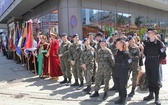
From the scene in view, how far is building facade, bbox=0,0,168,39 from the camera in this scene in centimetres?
1680

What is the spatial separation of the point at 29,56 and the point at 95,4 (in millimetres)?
8451

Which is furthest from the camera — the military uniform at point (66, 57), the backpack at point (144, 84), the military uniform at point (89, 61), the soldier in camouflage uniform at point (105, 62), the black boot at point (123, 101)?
the military uniform at point (66, 57)

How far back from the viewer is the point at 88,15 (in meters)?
17.9

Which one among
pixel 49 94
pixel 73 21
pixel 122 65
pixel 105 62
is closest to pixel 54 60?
pixel 49 94

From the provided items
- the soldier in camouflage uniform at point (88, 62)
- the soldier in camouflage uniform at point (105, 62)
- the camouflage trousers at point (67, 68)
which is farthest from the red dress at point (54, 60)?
the soldier in camouflage uniform at point (105, 62)

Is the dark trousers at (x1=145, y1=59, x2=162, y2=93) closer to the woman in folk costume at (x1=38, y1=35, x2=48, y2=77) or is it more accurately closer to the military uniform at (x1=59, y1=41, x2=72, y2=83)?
the military uniform at (x1=59, y1=41, x2=72, y2=83)

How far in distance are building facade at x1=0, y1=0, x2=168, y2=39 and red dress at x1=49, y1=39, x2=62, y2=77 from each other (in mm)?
4344

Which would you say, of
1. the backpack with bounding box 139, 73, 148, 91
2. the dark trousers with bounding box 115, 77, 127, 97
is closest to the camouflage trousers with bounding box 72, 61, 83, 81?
the backpack with bounding box 139, 73, 148, 91

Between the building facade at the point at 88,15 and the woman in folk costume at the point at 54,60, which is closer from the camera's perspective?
the woman in folk costume at the point at 54,60

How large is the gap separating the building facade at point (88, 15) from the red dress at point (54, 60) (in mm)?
4344

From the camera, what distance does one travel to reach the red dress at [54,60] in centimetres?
970

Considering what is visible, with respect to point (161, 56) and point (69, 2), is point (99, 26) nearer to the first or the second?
point (69, 2)

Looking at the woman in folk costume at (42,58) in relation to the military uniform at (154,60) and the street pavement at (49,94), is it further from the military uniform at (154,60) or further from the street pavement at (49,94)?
the military uniform at (154,60)

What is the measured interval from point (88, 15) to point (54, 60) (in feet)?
28.9
